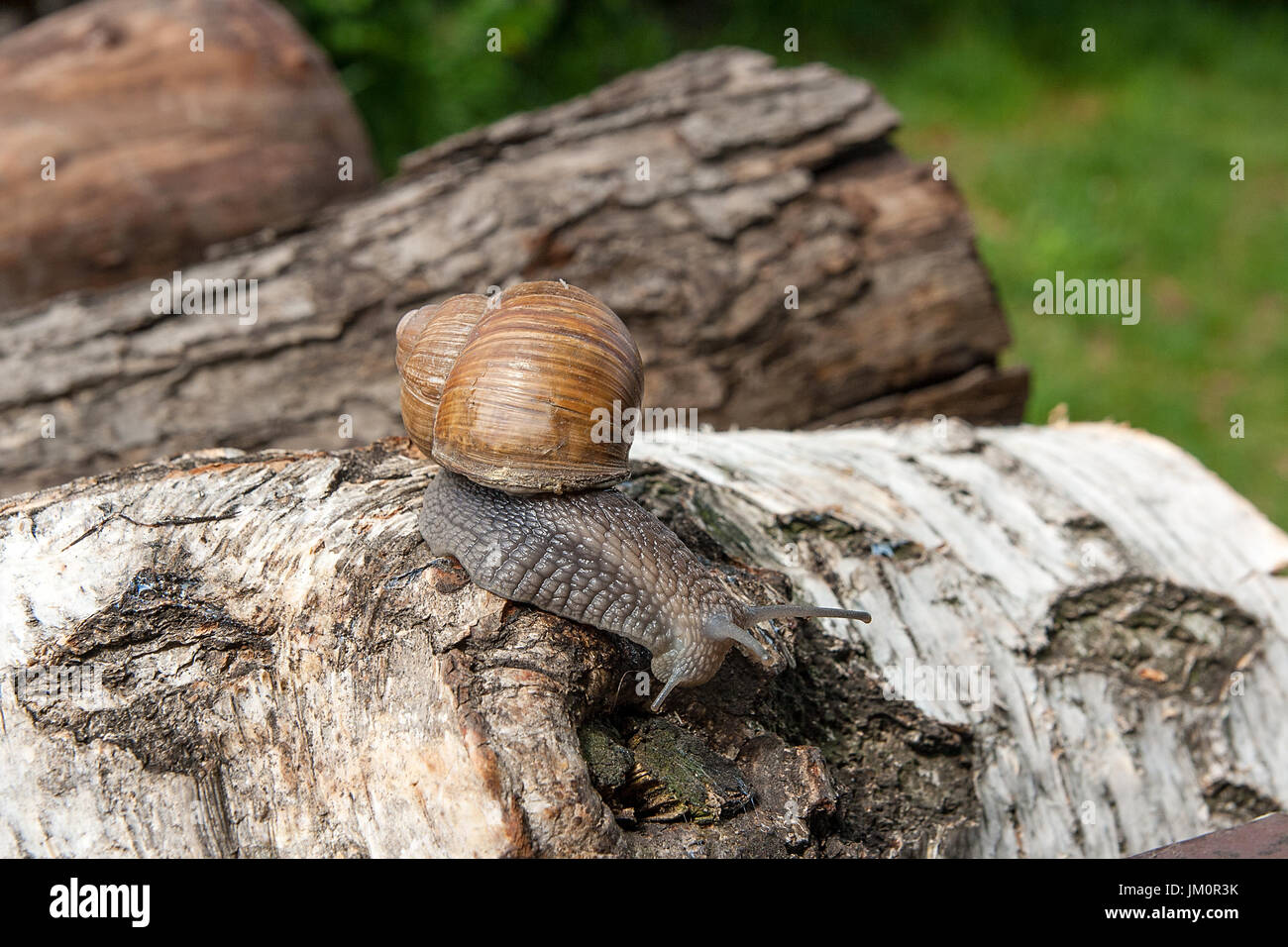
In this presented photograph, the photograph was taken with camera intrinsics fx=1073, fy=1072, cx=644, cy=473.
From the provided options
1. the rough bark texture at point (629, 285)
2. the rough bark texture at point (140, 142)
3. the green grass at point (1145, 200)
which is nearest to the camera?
the rough bark texture at point (629, 285)

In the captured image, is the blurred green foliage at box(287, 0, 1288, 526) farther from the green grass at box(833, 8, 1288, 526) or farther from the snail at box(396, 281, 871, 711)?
the snail at box(396, 281, 871, 711)

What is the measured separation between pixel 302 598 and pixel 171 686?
26 cm

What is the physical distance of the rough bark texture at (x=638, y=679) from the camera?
1.76 meters

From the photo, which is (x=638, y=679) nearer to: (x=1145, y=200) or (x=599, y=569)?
(x=599, y=569)

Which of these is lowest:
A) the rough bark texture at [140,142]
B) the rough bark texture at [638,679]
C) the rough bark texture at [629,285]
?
the rough bark texture at [638,679]

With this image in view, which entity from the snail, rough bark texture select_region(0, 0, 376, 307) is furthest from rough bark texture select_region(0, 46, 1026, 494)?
the snail

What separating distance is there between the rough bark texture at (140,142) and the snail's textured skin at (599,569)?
2.80 meters

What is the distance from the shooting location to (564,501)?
2193 mm

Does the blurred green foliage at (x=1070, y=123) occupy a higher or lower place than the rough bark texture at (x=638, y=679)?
higher

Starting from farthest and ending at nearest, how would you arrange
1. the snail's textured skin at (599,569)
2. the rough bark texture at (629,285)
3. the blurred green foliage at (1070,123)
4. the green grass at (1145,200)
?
the blurred green foliage at (1070,123)
the green grass at (1145,200)
the rough bark texture at (629,285)
the snail's textured skin at (599,569)

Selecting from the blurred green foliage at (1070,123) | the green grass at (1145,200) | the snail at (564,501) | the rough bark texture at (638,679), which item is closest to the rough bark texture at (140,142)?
the blurred green foliage at (1070,123)

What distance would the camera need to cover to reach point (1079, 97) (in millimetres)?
7828

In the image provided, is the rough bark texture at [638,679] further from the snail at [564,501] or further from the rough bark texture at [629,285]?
the rough bark texture at [629,285]
